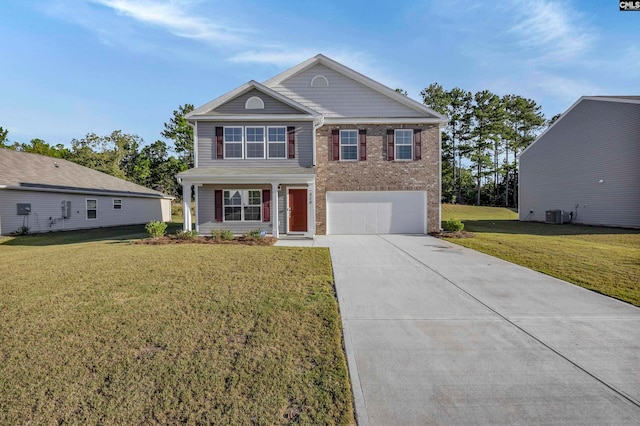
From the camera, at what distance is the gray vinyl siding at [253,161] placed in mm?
14438

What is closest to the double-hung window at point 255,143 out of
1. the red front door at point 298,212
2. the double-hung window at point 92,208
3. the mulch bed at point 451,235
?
the red front door at point 298,212

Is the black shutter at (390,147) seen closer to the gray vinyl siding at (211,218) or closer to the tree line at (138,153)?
the gray vinyl siding at (211,218)

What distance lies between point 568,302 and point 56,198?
23.6 meters

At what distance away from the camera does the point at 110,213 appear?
22219 mm

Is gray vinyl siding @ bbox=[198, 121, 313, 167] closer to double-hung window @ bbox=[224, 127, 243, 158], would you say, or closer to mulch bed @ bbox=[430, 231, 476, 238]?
double-hung window @ bbox=[224, 127, 243, 158]

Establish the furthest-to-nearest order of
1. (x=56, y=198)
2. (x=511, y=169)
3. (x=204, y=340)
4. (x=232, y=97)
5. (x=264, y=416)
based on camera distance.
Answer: (x=511, y=169)
(x=56, y=198)
(x=232, y=97)
(x=204, y=340)
(x=264, y=416)

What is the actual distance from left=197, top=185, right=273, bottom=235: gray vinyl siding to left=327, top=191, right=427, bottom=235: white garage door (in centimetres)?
363

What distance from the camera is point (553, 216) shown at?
74.4ft

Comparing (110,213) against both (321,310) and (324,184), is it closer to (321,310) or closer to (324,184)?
(324,184)

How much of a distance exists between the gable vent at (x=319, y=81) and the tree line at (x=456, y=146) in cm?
2781

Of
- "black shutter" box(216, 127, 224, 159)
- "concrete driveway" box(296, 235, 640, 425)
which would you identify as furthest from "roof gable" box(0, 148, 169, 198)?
"concrete driveway" box(296, 235, 640, 425)

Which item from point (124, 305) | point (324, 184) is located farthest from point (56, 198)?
point (124, 305)

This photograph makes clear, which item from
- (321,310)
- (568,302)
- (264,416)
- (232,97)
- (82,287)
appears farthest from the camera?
Result: (232,97)

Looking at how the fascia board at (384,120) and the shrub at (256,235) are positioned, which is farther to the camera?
the fascia board at (384,120)
